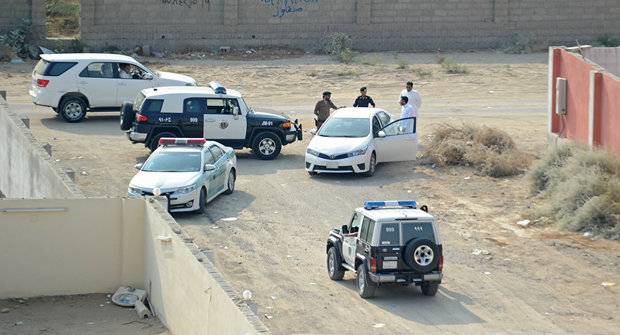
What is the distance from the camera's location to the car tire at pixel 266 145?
2320 cm

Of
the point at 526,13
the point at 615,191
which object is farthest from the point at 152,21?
the point at 615,191

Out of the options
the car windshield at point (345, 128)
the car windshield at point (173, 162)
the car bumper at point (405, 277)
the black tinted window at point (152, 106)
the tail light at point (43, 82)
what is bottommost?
the car bumper at point (405, 277)

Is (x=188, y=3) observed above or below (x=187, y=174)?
above

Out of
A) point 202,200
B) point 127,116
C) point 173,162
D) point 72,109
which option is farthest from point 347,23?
point 202,200

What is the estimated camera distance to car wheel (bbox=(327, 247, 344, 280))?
49.5ft

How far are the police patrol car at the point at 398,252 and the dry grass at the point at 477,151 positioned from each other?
815 centimetres

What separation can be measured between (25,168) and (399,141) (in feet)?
28.6

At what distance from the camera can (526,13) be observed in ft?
128

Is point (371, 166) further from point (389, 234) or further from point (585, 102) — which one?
point (389, 234)

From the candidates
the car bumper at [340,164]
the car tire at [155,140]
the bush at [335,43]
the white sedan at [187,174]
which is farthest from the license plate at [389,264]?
the bush at [335,43]

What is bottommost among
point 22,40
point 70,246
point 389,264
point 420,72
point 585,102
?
point 389,264

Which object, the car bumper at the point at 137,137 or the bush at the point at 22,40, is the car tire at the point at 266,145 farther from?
the bush at the point at 22,40

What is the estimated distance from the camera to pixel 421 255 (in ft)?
45.8

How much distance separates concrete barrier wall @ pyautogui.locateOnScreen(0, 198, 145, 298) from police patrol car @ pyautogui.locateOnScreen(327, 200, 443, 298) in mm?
3560
